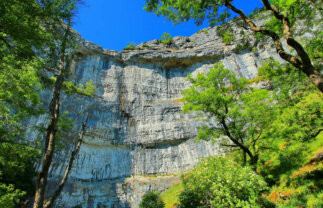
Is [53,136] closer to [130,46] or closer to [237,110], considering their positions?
[237,110]

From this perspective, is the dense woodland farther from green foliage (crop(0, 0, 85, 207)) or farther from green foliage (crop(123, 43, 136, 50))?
green foliage (crop(123, 43, 136, 50))

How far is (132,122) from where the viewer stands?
32875 millimetres

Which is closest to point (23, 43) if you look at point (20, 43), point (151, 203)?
point (20, 43)

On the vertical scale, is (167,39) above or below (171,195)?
above

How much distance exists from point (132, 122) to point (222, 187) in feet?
80.8

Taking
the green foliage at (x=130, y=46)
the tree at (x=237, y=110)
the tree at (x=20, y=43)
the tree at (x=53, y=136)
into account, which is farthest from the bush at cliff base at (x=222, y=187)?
the green foliage at (x=130, y=46)

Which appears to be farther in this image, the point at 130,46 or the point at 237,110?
the point at 130,46

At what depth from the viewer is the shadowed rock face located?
83.3 ft

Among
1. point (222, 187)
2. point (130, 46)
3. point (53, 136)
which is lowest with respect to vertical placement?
point (222, 187)

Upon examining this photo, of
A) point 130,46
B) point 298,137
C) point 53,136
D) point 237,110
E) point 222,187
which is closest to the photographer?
point 53,136

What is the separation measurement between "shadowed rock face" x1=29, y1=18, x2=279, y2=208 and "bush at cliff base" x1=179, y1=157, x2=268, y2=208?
11.6 meters

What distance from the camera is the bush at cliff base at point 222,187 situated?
911 centimetres

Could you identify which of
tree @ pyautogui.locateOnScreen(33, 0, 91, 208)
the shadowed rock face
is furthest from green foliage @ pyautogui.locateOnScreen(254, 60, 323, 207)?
the shadowed rock face

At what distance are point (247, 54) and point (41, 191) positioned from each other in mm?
39733
